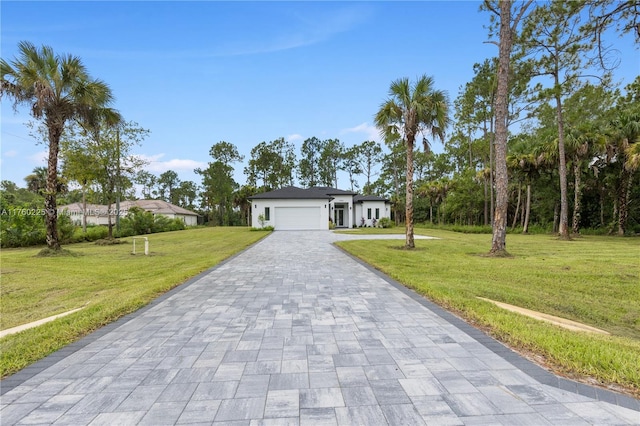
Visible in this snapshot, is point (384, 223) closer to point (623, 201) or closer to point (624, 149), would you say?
point (623, 201)

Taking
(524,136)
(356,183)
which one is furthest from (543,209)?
(356,183)

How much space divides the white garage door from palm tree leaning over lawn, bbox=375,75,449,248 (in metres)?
13.8

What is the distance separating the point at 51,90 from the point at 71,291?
7.93m

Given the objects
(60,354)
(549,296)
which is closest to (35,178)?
(60,354)

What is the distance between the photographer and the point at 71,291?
593 cm

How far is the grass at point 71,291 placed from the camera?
3256 millimetres

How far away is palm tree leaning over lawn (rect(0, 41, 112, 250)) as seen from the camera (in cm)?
961

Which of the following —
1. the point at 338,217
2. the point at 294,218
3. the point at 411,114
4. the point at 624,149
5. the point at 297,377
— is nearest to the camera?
the point at 297,377

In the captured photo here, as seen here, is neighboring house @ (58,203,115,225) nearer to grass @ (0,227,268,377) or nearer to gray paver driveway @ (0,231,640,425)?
grass @ (0,227,268,377)

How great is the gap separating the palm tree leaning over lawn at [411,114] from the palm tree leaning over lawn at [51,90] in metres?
10.3

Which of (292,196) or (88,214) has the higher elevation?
(292,196)

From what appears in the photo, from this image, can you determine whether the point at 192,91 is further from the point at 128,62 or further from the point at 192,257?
the point at 192,257

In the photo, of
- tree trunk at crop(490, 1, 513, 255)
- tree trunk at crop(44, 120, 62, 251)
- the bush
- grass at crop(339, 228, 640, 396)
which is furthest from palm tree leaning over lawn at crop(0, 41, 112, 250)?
the bush

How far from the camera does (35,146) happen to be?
1420 cm
